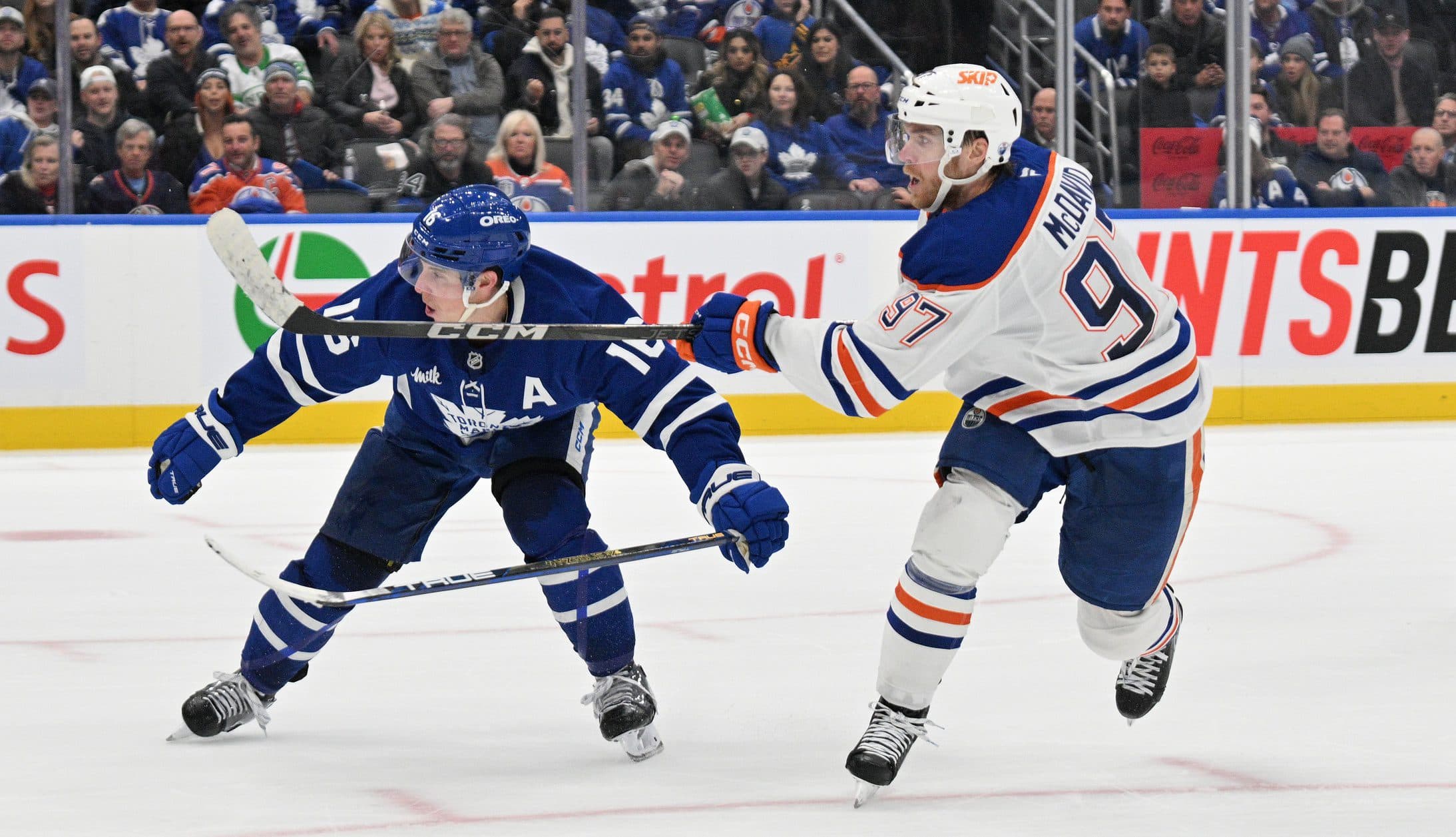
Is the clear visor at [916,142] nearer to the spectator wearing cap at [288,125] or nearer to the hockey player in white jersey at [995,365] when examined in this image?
the hockey player in white jersey at [995,365]

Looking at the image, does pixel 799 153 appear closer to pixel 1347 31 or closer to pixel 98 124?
pixel 1347 31

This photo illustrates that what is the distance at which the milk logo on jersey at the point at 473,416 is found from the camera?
2.82 metres

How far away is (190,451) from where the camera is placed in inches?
113

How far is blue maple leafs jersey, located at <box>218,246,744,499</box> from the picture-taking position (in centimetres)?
281

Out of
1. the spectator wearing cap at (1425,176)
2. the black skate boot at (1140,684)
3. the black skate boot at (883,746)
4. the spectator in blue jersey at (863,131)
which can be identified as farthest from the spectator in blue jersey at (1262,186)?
the black skate boot at (883,746)

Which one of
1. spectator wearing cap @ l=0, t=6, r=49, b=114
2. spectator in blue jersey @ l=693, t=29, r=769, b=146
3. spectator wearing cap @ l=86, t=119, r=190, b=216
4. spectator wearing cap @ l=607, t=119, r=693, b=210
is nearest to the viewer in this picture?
spectator wearing cap @ l=0, t=6, r=49, b=114

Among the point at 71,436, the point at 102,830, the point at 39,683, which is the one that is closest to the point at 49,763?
the point at 102,830

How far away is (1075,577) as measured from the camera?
292 centimetres

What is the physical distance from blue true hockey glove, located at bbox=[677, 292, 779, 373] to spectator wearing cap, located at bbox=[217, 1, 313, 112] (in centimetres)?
481

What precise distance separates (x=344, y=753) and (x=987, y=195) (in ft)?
4.20

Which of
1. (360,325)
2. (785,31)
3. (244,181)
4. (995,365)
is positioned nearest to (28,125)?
(244,181)

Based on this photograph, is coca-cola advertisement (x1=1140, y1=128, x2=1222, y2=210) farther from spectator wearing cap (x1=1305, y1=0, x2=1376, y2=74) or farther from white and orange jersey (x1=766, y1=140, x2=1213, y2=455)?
white and orange jersey (x1=766, y1=140, x2=1213, y2=455)

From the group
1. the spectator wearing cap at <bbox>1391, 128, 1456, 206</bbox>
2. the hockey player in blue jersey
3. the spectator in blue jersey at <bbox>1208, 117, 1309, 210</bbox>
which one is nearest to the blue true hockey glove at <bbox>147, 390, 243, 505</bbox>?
the hockey player in blue jersey

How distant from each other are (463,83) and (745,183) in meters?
1.17
